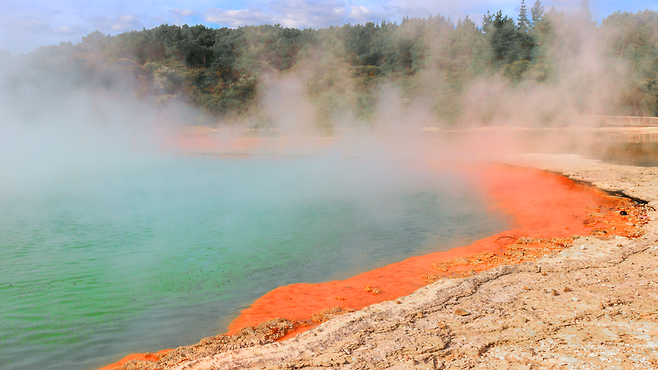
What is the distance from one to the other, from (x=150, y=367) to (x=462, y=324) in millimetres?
2421

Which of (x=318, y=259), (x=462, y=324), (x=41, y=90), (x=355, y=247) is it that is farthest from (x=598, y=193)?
(x=41, y=90)

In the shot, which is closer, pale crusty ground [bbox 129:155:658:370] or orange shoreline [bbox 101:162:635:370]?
pale crusty ground [bbox 129:155:658:370]

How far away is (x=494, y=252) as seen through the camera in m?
6.35

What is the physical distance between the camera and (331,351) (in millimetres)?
3232

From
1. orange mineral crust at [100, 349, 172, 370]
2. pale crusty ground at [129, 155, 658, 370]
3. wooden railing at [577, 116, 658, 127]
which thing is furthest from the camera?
wooden railing at [577, 116, 658, 127]

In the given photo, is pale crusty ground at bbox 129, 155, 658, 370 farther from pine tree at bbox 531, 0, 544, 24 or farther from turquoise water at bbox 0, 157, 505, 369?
pine tree at bbox 531, 0, 544, 24

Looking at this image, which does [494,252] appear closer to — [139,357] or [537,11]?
[139,357]

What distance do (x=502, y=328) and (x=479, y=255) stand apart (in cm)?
284

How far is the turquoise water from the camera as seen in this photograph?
170 inches

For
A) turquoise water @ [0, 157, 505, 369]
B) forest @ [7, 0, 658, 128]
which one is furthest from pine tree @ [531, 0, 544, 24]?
turquoise water @ [0, 157, 505, 369]

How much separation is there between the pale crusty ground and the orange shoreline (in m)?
0.58

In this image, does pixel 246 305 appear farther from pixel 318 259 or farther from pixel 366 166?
pixel 366 166

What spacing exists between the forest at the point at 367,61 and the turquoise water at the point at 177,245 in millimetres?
20106

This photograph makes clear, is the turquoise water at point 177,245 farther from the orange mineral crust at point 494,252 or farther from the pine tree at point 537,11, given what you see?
the pine tree at point 537,11
